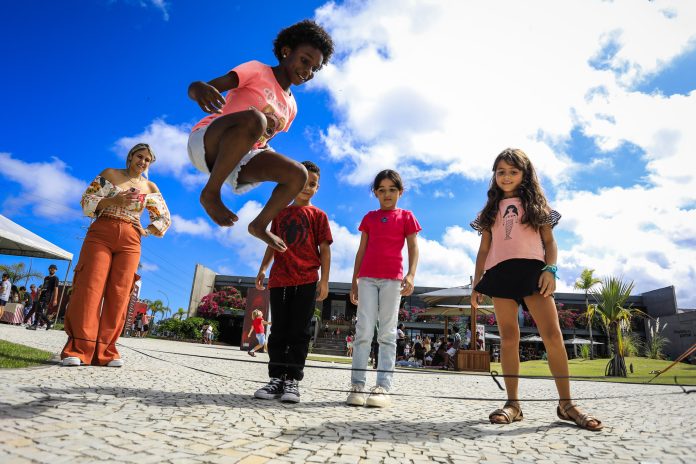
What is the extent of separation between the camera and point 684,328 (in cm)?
2169

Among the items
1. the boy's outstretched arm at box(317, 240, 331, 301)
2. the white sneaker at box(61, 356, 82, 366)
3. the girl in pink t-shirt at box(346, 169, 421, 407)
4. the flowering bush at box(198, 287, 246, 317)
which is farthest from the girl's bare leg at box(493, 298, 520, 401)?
the flowering bush at box(198, 287, 246, 317)

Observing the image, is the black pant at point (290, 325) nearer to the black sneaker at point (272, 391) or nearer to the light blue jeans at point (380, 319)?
the black sneaker at point (272, 391)

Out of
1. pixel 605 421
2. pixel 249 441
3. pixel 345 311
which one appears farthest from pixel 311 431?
pixel 345 311

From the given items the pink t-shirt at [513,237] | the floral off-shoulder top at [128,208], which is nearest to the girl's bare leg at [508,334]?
the pink t-shirt at [513,237]

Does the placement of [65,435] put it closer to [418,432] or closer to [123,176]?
[418,432]

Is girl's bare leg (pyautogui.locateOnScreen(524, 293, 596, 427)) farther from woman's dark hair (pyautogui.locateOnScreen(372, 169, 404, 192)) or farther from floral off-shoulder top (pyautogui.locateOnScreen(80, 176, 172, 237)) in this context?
floral off-shoulder top (pyautogui.locateOnScreen(80, 176, 172, 237))

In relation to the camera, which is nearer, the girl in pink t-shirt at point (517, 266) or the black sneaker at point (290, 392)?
the girl in pink t-shirt at point (517, 266)

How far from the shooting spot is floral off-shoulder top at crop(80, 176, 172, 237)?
3.77 meters

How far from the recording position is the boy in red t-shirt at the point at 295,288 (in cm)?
316

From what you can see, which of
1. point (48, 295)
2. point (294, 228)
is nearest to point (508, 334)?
point (294, 228)

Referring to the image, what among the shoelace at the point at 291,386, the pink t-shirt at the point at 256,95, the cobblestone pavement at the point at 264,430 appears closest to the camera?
the cobblestone pavement at the point at 264,430

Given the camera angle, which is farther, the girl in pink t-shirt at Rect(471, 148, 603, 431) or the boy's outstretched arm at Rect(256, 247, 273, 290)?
the boy's outstretched arm at Rect(256, 247, 273, 290)

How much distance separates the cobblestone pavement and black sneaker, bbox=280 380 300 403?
0.18 ft

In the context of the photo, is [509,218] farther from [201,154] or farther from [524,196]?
[201,154]
